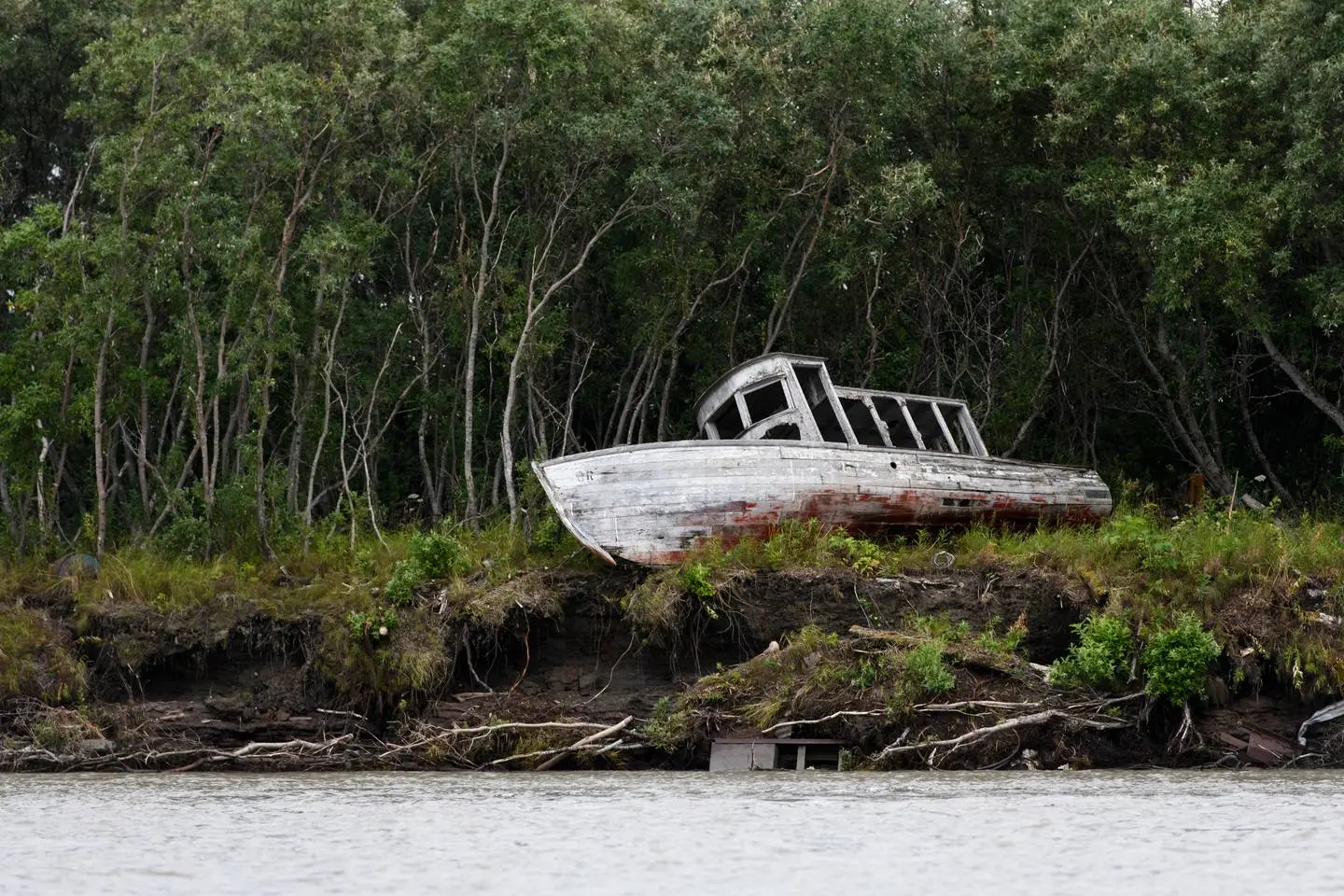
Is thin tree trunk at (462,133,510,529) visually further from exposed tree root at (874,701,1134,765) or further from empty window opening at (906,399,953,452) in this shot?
exposed tree root at (874,701,1134,765)

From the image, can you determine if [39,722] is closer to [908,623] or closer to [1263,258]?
[908,623]

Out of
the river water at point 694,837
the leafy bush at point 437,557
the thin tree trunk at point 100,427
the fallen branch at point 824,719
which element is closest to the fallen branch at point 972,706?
the fallen branch at point 824,719

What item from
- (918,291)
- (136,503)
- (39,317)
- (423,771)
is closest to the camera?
(423,771)

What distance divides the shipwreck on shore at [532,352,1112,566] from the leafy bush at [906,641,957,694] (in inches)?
111

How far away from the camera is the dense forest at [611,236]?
60.4 ft

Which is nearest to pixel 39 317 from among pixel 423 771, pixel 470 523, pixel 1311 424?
pixel 470 523

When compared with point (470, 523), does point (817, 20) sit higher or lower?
higher

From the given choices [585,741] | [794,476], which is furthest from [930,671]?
[794,476]

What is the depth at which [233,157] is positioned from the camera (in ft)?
61.7

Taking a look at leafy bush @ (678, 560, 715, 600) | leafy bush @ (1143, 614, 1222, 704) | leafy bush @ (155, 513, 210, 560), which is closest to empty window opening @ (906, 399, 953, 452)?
leafy bush @ (678, 560, 715, 600)

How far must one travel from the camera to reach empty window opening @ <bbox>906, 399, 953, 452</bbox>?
18.4 m

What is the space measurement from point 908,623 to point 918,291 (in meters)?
8.19

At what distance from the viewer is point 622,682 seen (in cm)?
1584

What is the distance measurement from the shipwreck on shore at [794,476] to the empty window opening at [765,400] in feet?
0.05
